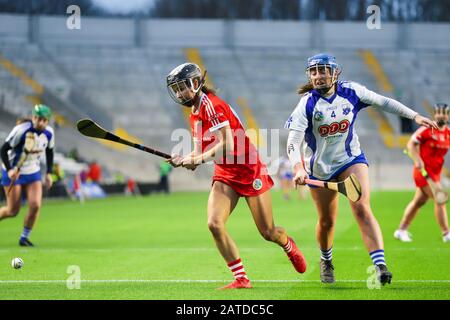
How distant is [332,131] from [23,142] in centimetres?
722

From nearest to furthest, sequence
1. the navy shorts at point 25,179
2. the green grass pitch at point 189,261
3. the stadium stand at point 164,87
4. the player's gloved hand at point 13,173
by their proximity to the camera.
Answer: the green grass pitch at point 189,261
the player's gloved hand at point 13,173
the navy shorts at point 25,179
the stadium stand at point 164,87

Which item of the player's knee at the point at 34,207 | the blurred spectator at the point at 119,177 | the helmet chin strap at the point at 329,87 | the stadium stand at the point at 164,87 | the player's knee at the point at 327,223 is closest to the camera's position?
the helmet chin strap at the point at 329,87

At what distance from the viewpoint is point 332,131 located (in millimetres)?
9648

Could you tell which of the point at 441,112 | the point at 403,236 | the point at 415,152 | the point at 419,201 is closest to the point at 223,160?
the point at 441,112

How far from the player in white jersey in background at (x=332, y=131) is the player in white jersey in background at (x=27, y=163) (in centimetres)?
661

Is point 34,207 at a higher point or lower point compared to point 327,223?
higher

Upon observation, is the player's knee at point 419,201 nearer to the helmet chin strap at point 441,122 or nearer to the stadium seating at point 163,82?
the helmet chin strap at point 441,122

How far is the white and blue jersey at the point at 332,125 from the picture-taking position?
31.4 ft

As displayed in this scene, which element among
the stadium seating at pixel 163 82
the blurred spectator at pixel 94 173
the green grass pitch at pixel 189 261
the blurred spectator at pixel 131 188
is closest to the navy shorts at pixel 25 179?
the green grass pitch at pixel 189 261

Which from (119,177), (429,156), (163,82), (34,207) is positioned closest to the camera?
(34,207)

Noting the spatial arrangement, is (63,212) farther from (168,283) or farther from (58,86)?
(58,86)

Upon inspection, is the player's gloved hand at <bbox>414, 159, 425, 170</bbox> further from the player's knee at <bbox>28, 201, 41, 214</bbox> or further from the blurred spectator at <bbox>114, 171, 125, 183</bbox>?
the blurred spectator at <bbox>114, 171, 125, 183</bbox>

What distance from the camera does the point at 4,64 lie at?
158 feet

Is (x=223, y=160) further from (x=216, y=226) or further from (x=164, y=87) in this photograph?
(x=164, y=87)
